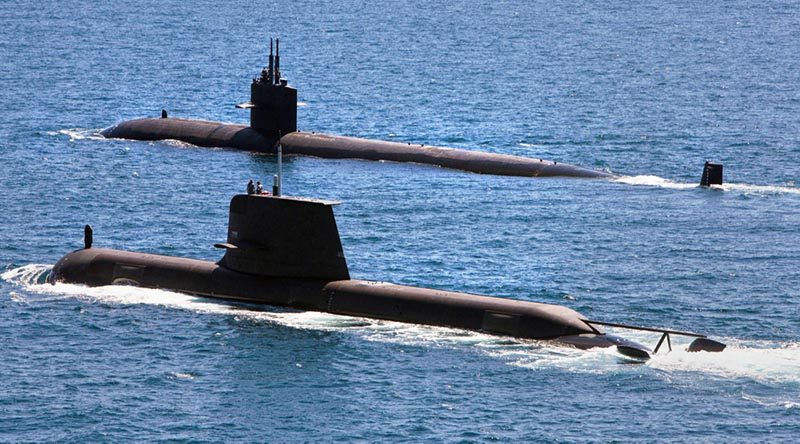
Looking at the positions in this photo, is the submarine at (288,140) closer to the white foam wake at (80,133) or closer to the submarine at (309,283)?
the white foam wake at (80,133)

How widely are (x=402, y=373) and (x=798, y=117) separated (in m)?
74.0

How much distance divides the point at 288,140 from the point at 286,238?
124 ft

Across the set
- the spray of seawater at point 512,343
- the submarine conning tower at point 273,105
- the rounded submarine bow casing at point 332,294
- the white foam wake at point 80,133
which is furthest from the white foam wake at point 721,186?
the white foam wake at point 80,133

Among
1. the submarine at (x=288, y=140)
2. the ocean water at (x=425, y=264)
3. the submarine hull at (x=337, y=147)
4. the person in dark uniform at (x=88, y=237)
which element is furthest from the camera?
the submarine at (x=288, y=140)

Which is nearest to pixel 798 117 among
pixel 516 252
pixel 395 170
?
pixel 395 170

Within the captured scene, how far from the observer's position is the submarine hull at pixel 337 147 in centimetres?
8988

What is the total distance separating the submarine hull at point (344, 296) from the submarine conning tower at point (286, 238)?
466mm

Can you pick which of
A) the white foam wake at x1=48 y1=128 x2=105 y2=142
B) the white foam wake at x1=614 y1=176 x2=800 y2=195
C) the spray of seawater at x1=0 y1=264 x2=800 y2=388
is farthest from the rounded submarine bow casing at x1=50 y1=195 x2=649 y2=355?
the white foam wake at x1=48 y1=128 x2=105 y2=142

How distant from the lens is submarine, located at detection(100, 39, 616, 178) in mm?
90250

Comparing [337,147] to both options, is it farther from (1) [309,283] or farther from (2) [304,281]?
(1) [309,283]

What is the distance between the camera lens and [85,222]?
77000 millimetres

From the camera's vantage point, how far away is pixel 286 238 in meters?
59.9

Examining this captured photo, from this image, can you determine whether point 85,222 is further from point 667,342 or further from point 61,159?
point 667,342

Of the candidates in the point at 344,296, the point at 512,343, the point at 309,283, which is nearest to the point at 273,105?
the point at 309,283
